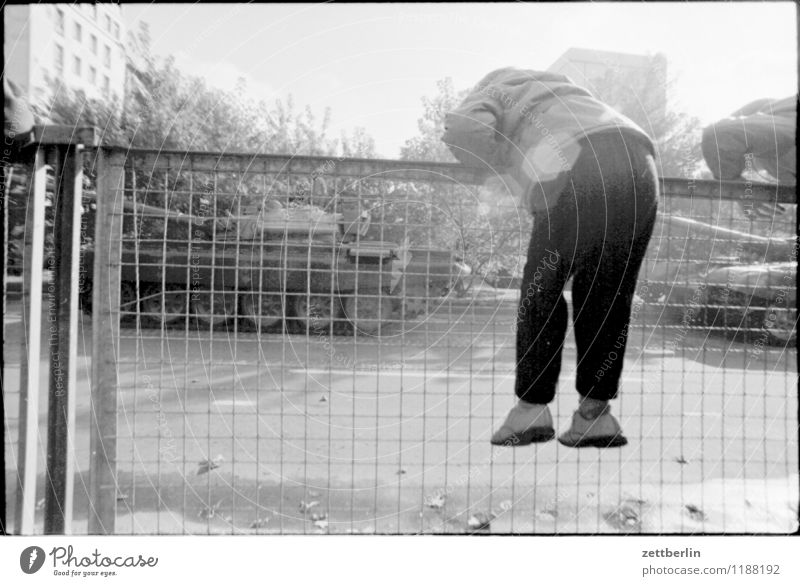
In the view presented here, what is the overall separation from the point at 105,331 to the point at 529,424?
4.10 ft

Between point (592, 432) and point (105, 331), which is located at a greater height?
point (105, 331)

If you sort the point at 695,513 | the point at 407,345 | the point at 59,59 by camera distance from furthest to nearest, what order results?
the point at 695,513 → the point at 407,345 → the point at 59,59

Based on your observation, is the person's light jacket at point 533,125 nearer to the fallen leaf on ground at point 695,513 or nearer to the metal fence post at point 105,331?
the metal fence post at point 105,331

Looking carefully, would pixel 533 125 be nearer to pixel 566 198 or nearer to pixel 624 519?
pixel 566 198

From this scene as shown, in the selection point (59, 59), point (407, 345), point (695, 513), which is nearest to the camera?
point (59, 59)

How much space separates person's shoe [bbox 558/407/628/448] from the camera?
183 cm

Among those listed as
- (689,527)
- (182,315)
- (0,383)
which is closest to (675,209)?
(689,527)

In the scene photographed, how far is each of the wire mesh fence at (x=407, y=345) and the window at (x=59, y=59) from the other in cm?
26

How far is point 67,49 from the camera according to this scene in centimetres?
169

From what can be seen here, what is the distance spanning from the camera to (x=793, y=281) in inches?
70.9

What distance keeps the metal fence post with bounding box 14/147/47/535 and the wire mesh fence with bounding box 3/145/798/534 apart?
14 centimetres

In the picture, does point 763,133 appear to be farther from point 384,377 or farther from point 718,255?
point 384,377

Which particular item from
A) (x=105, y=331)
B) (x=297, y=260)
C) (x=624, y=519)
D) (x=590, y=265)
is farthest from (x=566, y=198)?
(x=105, y=331)

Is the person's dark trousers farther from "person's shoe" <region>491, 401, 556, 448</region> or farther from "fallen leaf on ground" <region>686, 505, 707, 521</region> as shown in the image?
"fallen leaf on ground" <region>686, 505, 707, 521</region>
